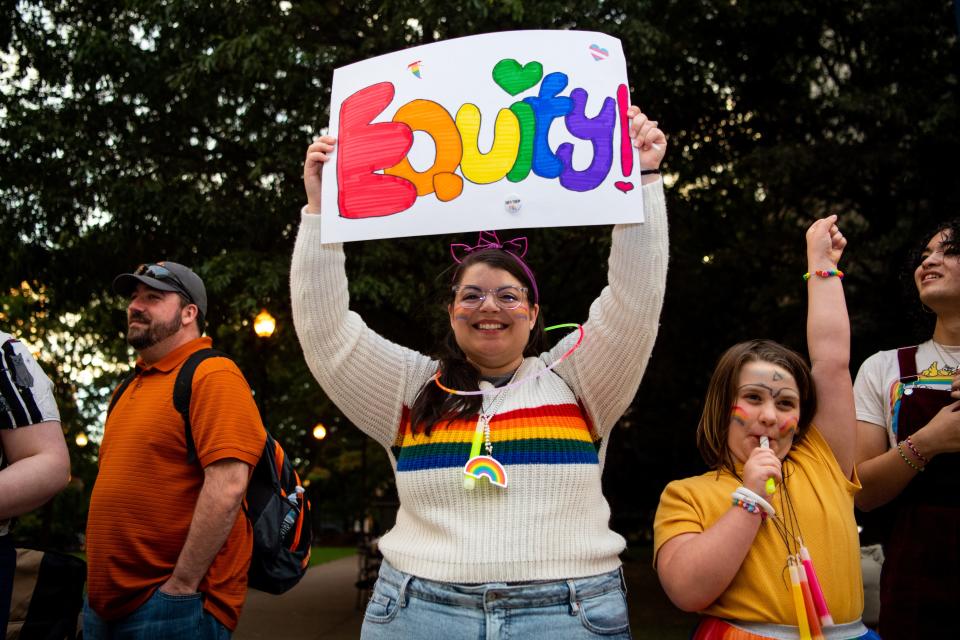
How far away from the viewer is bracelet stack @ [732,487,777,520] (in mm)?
2191

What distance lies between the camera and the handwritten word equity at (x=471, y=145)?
98.4 inches

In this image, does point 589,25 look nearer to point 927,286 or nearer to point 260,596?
point 927,286

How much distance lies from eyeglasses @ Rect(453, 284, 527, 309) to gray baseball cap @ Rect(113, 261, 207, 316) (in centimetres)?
171

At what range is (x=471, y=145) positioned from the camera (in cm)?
255

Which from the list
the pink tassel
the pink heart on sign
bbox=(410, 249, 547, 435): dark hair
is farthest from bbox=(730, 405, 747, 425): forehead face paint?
the pink heart on sign

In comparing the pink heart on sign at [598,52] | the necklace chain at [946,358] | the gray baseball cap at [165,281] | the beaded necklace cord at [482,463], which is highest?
the pink heart on sign at [598,52]

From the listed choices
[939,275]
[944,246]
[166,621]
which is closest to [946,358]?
[939,275]

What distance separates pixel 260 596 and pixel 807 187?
9.94 m

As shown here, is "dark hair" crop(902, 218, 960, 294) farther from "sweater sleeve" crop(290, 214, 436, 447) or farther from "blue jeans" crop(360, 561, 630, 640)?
"sweater sleeve" crop(290, 214, 436, 447)

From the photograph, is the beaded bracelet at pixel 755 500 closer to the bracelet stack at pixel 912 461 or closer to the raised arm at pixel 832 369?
the raised arm at pixel 832 369

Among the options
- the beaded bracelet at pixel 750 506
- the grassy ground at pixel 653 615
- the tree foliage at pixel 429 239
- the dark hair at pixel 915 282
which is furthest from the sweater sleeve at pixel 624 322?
the grassy ground at pixel 653 615

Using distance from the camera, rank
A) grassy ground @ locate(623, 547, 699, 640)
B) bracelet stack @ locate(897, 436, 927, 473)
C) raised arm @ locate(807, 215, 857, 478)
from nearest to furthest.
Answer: raised arm @ locate(807, 215, 857, 478)
bracelet stack @ locate(897, 436, 927, 473)
grassy ground @ locate(623, 547, 699, 640)

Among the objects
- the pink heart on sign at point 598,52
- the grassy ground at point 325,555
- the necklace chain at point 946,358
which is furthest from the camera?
the grassy ground at point 325,555

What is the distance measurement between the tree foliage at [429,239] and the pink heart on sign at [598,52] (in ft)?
18.8
